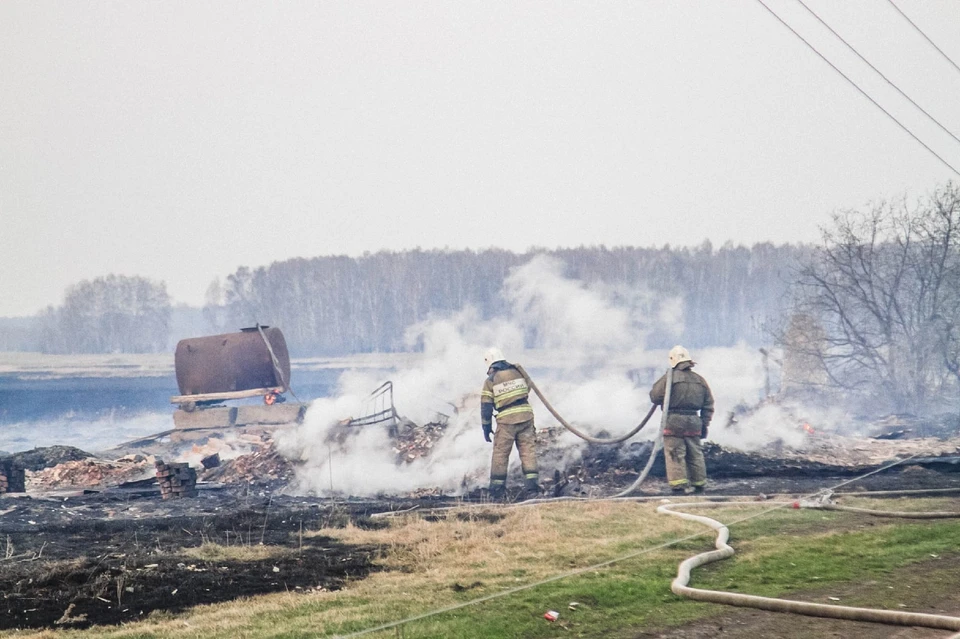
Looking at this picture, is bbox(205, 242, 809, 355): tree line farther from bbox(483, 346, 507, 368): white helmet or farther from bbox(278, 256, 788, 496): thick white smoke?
bbox(483, 346, 507, 368): white helmet

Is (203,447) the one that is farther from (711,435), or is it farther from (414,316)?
(414,316)

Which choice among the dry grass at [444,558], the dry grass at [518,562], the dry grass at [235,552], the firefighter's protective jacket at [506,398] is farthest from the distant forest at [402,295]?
the dry grass at [235,552]

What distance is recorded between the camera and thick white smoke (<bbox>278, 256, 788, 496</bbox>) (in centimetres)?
1700

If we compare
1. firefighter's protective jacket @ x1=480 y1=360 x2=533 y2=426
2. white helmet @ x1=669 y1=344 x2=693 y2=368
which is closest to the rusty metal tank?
firefighter's protective jacket @ x1=480 y1=360 x2=533 y2=426

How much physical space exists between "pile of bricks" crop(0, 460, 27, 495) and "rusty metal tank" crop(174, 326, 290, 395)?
7904mm

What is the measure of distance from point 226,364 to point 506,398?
12.0 meters

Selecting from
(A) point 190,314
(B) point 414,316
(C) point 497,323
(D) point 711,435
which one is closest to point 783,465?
(D) point 711,435

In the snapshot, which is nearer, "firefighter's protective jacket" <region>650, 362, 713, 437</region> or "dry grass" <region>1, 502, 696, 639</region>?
"dry grass" <region>1, 502, 696, 639</region>

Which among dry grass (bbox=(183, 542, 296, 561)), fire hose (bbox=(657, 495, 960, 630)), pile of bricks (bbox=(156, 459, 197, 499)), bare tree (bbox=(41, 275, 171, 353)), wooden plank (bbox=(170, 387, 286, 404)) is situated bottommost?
pile of bricks (bbox=(156, 459, 197, 499))

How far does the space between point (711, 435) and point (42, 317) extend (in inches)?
1077

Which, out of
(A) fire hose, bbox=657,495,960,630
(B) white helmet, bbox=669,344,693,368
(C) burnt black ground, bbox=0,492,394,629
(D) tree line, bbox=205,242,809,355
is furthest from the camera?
(D) tree line, bbox=205,242,809,355

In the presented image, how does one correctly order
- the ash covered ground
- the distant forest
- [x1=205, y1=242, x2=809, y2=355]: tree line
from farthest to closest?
[x1=205, y1=242, x2=809, y2=355]: tree line → the distant forest → the ash covered ground

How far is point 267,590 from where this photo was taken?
7055 mm

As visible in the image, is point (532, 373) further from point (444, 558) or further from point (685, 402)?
point (444, 558)
